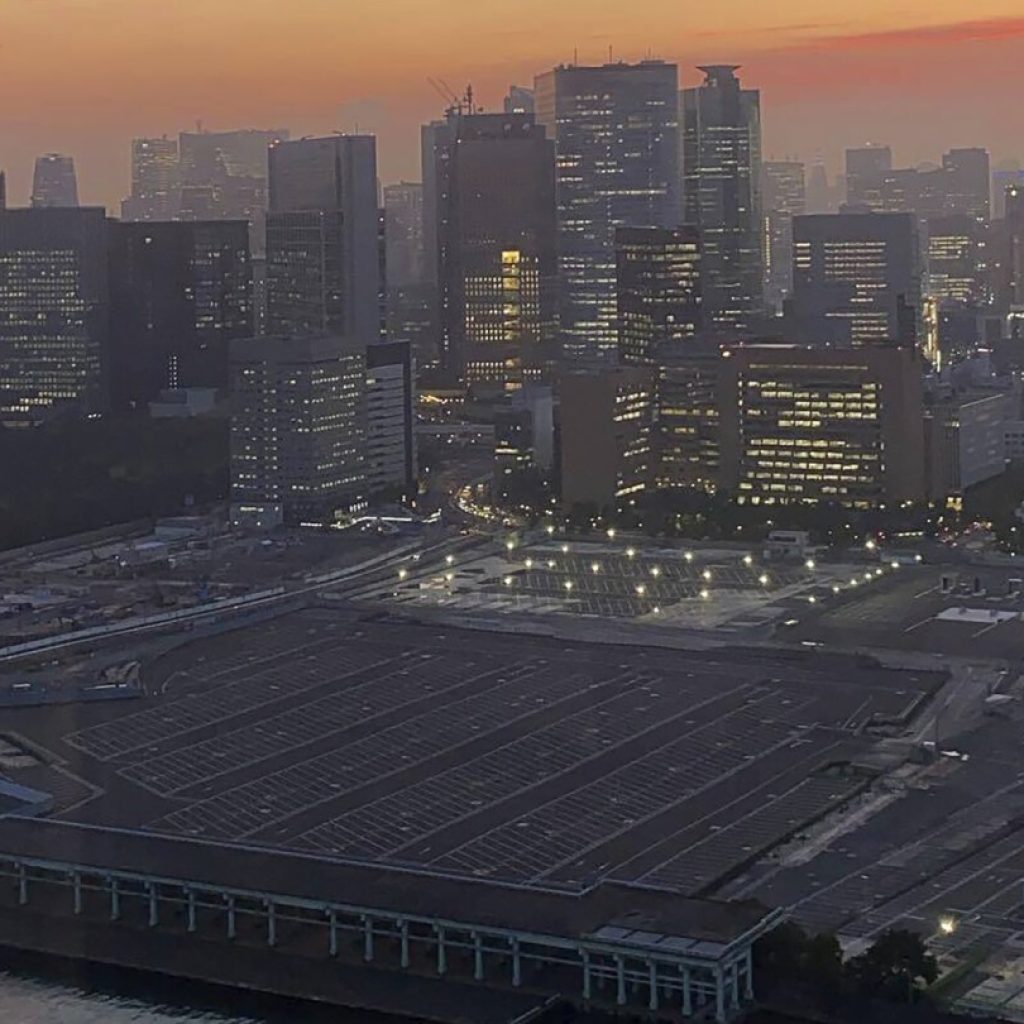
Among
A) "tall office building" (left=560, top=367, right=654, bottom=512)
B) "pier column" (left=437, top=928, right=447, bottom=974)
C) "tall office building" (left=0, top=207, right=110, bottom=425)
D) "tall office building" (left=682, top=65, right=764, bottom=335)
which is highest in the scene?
"tall office building" (left=682, top=65, right=764, bottom=335)

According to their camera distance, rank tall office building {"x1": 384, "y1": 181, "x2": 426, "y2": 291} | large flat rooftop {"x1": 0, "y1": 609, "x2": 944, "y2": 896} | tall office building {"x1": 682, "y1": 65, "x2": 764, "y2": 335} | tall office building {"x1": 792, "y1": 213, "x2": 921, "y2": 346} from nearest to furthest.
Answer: large flat rooftop {"x1": 0, "y1": 609, "x2": 944, "y2": 896}
tall office building {"x1": 792, "y1": 213, "x2": 921, "y2": 346}
tall office building {"x1": 682, "y1": 65, "x2": 764, "y2": 335}
tall office building {"x1": 384, "y1": 181, "x2": 426, "y2": 291}

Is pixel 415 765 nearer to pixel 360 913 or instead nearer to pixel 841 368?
pixel 360 913

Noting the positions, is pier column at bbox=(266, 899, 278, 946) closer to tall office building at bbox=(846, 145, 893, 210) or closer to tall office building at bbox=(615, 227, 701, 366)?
tall office building at bbox=(615, 227, 701, 366)

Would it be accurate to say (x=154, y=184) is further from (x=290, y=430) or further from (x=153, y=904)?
(x=153, y=904)

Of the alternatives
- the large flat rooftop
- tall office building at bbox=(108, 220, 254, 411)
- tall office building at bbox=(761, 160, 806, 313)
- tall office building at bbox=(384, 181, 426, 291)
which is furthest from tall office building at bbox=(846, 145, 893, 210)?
the large flat rooftop

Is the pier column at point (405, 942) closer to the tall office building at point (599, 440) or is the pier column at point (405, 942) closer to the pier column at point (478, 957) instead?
the pier column at point (478, 957)

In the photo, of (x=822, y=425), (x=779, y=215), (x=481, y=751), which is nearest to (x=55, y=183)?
(x=822, y=425)

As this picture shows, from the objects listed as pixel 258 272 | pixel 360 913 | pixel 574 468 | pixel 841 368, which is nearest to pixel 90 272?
pixel 258 272

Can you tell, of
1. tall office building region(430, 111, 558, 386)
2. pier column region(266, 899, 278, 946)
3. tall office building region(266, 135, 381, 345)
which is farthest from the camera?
tall office building region(430, 111, 558, 386)
